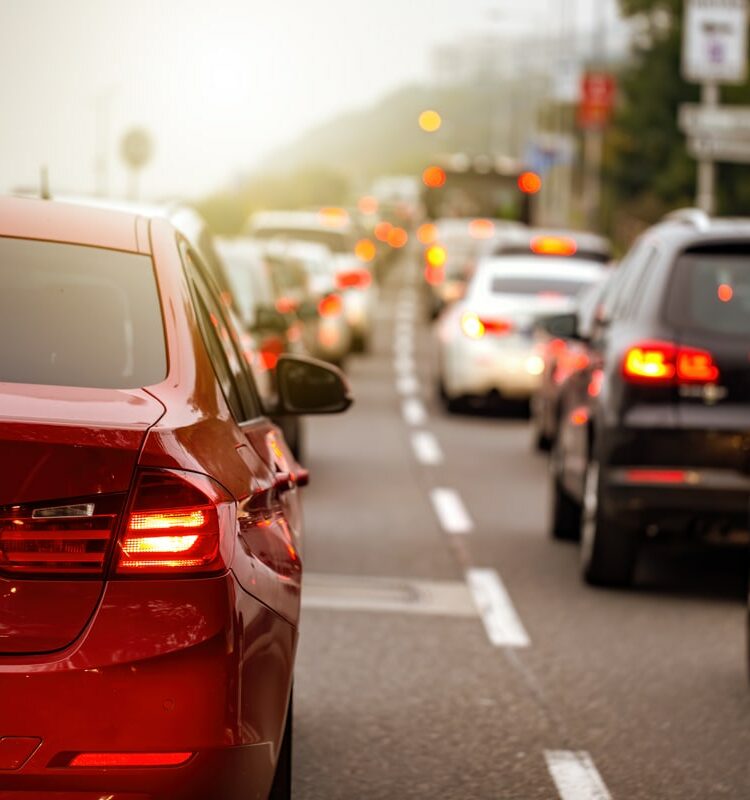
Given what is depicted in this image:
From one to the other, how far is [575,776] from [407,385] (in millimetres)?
18745

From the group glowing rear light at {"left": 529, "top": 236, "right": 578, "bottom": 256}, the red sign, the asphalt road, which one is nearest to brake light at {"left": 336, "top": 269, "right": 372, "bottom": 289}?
glowing rear light at {"left": 529, "top": 236, "right": 578, "bottom": 256}

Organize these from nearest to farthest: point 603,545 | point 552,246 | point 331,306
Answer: point 603,545, point 552,246, point 331,306

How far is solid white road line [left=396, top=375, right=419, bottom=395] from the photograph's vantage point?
941 inches

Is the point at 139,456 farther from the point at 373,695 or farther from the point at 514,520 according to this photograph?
the point at 514,520

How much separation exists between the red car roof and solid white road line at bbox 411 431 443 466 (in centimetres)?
1123

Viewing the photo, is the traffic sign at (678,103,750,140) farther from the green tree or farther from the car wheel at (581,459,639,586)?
the green tree

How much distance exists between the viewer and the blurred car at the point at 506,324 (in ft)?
65.5

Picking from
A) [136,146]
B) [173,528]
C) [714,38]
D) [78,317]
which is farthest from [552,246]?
[173,528]

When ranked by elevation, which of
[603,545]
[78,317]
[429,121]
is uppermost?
[78,317]

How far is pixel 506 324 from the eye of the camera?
20.0 meters

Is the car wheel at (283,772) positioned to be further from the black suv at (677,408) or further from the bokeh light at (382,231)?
the bokeh light at (382,231)

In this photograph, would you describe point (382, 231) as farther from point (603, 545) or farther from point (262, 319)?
point (603, 545)

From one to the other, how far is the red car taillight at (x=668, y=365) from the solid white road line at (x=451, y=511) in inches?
112

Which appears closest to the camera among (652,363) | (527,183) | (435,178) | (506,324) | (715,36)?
(652,363)
